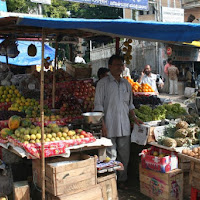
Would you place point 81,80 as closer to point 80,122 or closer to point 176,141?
point 80,122

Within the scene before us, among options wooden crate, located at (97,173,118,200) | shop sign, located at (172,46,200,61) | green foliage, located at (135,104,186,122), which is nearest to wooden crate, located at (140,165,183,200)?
wooden crate, located at (97,173,118,200)

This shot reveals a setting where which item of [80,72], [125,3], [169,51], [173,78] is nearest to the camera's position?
[80,72]

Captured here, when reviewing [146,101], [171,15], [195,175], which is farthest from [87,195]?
[171,15]

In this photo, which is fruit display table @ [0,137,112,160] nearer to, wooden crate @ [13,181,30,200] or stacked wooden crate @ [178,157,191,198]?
wooden crate @ [13,181,30,200]

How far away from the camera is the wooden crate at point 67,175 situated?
3295 millimetres

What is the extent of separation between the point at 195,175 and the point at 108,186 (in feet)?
3.70

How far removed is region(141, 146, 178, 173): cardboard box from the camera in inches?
150

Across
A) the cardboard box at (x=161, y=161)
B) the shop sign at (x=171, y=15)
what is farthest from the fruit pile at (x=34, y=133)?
the shop sign at (x=171, y=15)

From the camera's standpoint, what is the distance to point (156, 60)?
1714 centimetres

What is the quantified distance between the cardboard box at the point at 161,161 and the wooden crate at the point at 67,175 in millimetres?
871

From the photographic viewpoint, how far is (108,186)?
3.79 metres

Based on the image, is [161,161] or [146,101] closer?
[161,161]

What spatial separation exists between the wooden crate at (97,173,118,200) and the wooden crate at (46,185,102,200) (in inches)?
5.3

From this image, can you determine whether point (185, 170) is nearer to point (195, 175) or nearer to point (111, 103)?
point (195, 175)
